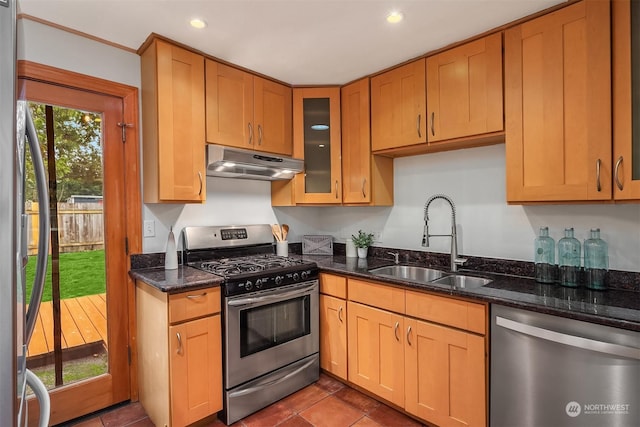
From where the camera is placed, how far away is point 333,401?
7.32ft

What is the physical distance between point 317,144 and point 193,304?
166cm

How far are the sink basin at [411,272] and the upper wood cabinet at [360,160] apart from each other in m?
0.55

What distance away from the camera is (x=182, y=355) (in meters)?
1.83

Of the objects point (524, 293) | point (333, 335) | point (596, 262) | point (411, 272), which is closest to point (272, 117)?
point (411, 272)

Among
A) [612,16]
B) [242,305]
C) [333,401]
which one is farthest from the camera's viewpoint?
[333,401]

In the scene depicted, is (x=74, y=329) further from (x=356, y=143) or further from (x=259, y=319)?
(x=356, y=143)

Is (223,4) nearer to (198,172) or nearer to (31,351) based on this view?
(198,172)

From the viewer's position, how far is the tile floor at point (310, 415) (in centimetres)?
200

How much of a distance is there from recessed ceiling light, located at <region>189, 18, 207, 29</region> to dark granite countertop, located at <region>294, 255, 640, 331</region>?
1.83 m

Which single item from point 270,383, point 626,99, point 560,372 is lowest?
point 270,383

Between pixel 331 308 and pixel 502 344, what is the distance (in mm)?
1169

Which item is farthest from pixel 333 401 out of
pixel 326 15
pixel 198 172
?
pixel 326 15

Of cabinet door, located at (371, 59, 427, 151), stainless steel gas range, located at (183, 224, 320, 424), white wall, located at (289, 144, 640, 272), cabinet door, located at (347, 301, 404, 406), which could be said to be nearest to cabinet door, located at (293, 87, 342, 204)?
cabinet door, located at (371, 59, 427, 151)

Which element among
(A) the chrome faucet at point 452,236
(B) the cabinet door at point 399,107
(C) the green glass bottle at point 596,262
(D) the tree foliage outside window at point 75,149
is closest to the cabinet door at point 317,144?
(B) the cabinet door at point 399,107
